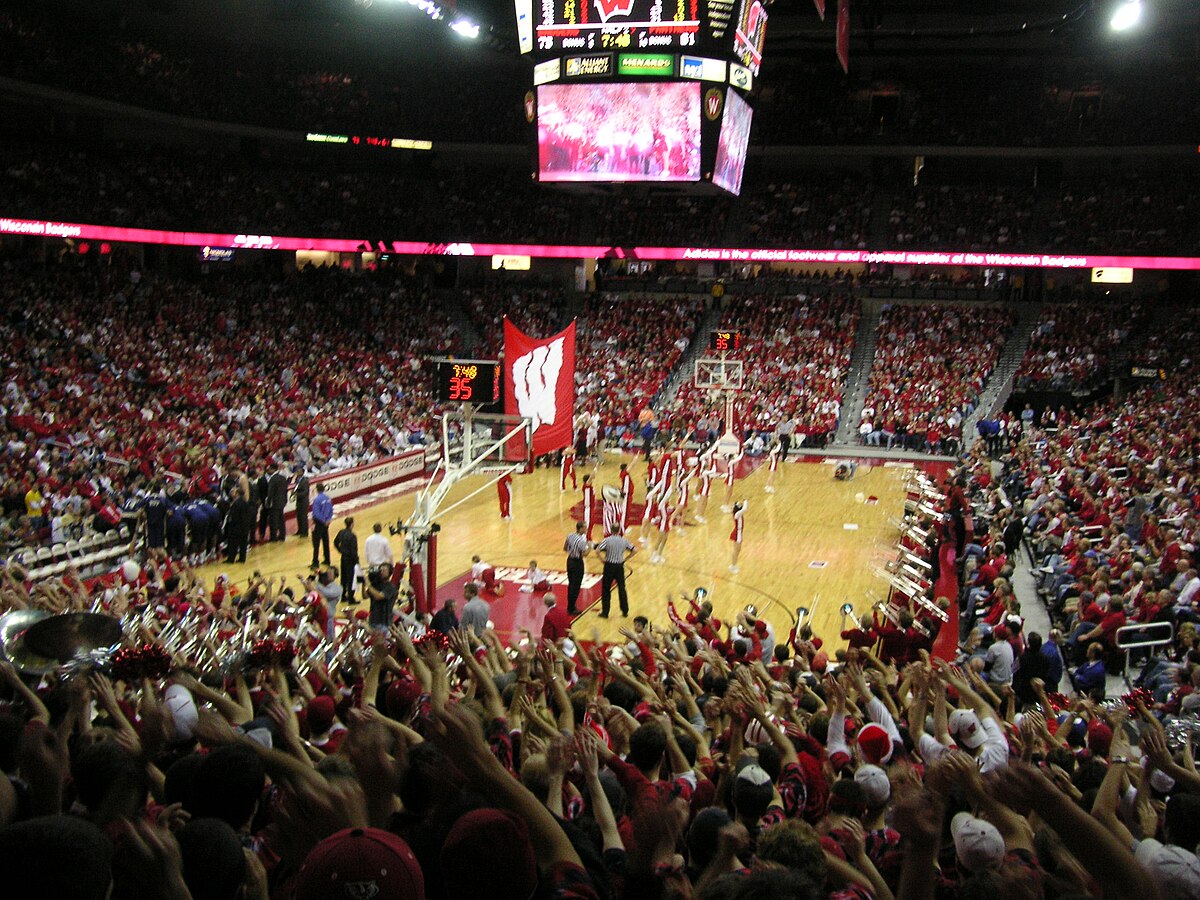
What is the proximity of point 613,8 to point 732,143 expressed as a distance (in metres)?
4.80

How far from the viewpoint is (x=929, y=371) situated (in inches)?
1428

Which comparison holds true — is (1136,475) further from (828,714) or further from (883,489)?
(828,714)

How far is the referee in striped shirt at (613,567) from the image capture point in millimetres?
14914

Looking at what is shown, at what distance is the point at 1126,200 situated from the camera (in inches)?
1527

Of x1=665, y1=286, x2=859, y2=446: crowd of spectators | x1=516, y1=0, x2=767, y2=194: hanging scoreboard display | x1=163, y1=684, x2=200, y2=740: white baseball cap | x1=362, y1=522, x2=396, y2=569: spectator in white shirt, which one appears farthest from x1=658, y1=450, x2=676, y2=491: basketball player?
x1=163, y1=684, x2=200, y2=740: white baseball cap

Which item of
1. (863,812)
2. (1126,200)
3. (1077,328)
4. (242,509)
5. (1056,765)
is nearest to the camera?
(863,812)

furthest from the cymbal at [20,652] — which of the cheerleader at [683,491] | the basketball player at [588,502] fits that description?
the cheerleader at [683,491]

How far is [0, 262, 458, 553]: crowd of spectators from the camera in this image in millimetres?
19391

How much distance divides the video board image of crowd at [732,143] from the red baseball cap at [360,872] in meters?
21.2

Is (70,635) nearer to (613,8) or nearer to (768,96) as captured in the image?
(613,8)

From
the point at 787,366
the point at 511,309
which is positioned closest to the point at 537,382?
the point at 787,366

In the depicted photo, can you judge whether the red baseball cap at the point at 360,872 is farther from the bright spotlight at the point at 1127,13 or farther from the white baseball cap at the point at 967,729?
the bright spotlight at the point at 1127,13

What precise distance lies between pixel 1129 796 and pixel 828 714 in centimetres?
181

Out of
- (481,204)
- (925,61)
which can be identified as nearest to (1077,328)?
(925,61)
